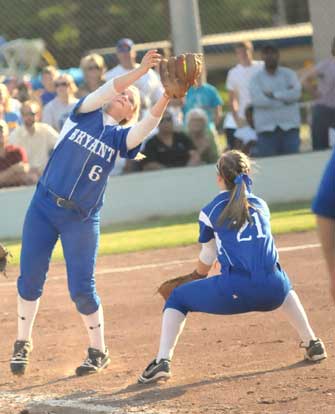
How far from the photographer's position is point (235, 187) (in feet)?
20.9

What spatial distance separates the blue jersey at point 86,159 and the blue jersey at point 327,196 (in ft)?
9.31

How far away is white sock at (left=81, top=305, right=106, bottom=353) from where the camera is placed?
6996mm

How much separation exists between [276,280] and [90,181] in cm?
131

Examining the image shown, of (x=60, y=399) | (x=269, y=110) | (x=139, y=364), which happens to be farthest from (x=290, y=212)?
(x=60, y=399)

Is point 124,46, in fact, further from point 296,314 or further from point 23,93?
point 296,314

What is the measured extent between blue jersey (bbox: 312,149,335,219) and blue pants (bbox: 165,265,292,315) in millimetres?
2226

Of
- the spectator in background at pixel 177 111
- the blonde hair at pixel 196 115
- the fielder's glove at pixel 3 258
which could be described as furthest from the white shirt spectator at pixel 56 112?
the fielder's glove at pixel 3 258

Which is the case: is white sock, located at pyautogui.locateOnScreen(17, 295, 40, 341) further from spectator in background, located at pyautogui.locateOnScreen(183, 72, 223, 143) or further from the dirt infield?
spectator in background, located at pyautogui.locateOnScreen(183, 72, 223, 143)

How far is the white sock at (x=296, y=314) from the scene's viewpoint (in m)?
6.46

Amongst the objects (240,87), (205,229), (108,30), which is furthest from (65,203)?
(108,30)

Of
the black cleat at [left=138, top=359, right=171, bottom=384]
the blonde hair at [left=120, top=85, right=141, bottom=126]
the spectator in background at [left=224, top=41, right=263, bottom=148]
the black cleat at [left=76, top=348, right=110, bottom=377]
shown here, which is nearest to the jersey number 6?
the blonde hair at [left=120, top=85, right=141, bottom=126]

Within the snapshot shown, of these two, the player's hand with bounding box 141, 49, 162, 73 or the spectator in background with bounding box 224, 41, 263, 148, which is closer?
the player's hand with bounding box 141, 49, 162, 73

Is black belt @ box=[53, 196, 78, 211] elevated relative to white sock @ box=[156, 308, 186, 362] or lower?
elevated

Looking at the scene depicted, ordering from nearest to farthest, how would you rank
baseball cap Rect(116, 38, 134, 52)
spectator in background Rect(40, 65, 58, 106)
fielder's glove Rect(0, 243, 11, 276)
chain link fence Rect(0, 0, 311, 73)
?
fielder's glove Rect(0, 243, 11, 276), baseball cap Rect(116, 38, 134, 52), spectator in background Rect(40, 65, 58, 106), chain link fence Rect(0, 0, 311, 73)
